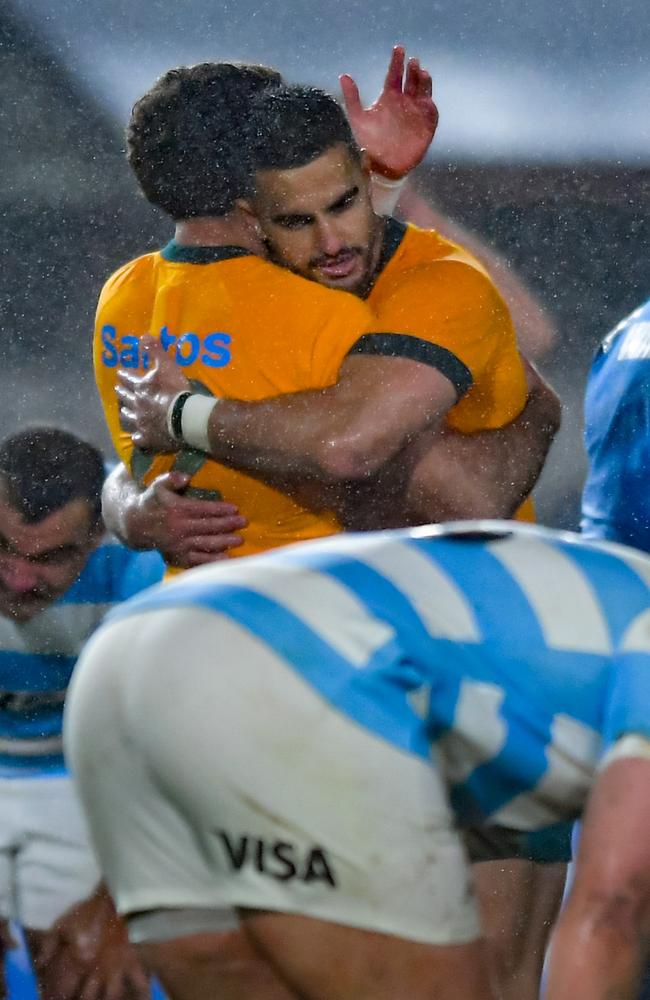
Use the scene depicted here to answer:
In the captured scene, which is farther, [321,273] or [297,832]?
[321,273]

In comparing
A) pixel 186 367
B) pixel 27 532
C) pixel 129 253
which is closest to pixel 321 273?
pixel 186 367

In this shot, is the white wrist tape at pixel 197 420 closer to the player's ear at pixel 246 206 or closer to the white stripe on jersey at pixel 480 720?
the player's ear at pixel 246 206

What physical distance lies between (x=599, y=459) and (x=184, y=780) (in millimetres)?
674

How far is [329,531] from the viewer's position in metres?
1.39

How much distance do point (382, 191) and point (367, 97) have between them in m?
1.56

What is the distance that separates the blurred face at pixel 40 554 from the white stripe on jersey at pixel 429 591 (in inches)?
35.4

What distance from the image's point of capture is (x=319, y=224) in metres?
1.42

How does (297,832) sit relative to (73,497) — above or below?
above

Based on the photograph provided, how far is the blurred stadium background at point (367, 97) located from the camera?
2.83m

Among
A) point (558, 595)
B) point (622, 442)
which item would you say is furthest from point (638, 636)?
point (622, 442)

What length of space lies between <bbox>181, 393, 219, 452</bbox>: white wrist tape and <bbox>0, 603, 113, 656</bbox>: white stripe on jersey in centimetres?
36

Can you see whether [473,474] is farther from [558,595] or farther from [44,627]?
[558,595]

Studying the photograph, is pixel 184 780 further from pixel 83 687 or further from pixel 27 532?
pixel 27 532

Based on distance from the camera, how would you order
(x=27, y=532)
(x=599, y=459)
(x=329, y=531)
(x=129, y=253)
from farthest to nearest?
(x=129, y=253) < (x=27, y=532) < (x=329, y=531) < (x=599, y=459)
